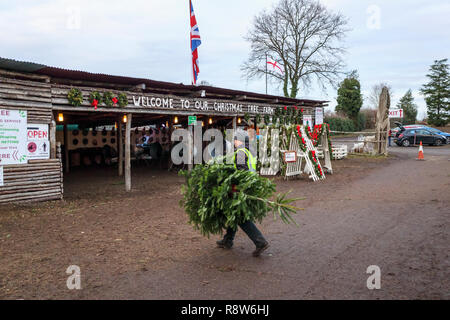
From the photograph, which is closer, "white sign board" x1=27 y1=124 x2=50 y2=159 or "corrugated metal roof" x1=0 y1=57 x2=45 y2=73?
"corrugated metal roof" x1=0 y1=57 x2=45 y2=73

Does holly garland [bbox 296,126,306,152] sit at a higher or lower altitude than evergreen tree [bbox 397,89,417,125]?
lower

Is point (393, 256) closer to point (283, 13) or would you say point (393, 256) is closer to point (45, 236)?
point (45, 236)

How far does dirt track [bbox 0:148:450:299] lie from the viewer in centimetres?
386

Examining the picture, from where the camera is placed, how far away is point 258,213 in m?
4.67

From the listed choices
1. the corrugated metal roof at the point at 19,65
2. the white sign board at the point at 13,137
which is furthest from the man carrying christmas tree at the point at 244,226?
the white sign board at the point at 13,137

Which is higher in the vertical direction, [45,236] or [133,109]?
[133,109]

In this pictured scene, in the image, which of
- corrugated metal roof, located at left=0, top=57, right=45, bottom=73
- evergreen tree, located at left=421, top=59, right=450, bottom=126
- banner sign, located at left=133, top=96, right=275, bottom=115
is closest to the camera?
corrugated metal roof, located at left=0, top=57, right=45, bottom=73

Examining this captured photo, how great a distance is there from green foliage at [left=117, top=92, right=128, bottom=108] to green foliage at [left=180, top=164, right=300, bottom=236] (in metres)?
6.79

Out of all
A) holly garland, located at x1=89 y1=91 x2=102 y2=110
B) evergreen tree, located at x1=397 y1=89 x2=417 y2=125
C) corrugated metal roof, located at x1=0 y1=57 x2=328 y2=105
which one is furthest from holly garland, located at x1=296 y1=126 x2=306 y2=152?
evergreen tree, located at x1=397 y1=89 x2=417 y2=125

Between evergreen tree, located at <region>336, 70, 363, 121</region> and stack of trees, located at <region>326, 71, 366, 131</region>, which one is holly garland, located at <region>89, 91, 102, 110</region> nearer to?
stack of trees, located at <region>326, 71, 366, 131</region>

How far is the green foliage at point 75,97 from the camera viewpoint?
9586 millimetres

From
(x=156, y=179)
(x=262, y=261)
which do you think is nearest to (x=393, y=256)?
(x=262, y=261)

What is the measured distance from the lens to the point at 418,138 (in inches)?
1133
